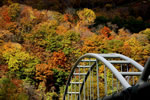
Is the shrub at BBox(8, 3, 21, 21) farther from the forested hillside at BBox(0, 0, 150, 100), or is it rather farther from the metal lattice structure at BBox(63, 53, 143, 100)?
the metal lattice structure at BBox(63, 53, 143, 100)

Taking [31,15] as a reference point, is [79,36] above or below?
below

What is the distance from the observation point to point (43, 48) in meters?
44.1

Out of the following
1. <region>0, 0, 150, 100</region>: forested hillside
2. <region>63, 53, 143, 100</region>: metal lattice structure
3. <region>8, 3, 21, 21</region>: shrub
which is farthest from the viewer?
<region>8, 3, 21, 21</region>: shrub

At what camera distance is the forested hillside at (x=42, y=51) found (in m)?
33.7

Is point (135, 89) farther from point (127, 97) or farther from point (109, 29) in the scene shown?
point (109, 29)


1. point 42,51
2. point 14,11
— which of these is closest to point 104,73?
point 42,51

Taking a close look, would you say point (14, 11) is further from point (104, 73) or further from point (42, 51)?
point (104, 73)

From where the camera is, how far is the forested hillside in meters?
33.7

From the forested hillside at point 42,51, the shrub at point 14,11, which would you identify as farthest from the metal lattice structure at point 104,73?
the shrub at point 14,11

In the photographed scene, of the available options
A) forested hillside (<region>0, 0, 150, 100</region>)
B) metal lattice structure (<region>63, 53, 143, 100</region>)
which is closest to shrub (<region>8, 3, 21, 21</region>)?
forested hillside (<region>0, 0, 150, 100</region>)

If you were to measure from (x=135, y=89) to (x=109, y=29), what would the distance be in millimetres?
52567

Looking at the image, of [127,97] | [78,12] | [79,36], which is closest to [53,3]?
[78,12]

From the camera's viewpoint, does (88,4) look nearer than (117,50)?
No

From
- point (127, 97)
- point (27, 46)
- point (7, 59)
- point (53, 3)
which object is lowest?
point (127, 97)
